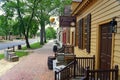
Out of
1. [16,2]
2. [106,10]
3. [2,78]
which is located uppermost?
[16,2]

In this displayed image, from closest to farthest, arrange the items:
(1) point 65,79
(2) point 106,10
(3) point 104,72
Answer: (3) point 104,72, (2) point 106,10, (1) point 65,79

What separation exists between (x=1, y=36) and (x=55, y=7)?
6977 centimetres

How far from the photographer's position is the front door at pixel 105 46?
8672 millimetres

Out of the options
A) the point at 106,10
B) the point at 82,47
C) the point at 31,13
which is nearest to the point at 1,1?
the point at 31,13

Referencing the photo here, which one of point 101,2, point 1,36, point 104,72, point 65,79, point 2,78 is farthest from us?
point 1,36

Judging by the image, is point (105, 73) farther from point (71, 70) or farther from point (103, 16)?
point (71, 70)

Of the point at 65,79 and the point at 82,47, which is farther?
the point at 82,47

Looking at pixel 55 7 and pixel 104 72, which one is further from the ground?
pixel 55 7

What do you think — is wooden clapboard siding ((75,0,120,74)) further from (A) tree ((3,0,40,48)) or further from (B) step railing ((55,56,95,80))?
(A) tree ((3,0,40,48))

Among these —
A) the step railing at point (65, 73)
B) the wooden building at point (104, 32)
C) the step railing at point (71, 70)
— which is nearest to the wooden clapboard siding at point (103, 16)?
the wooden building at point (104, 32)

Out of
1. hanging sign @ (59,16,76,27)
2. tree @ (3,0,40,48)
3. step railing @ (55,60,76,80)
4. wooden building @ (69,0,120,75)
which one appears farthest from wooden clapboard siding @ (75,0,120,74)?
tree @ (3,0,40,48)

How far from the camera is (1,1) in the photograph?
38.9m

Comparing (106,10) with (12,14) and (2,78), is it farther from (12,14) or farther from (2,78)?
(12,14)

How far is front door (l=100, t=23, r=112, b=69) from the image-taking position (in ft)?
28.5
